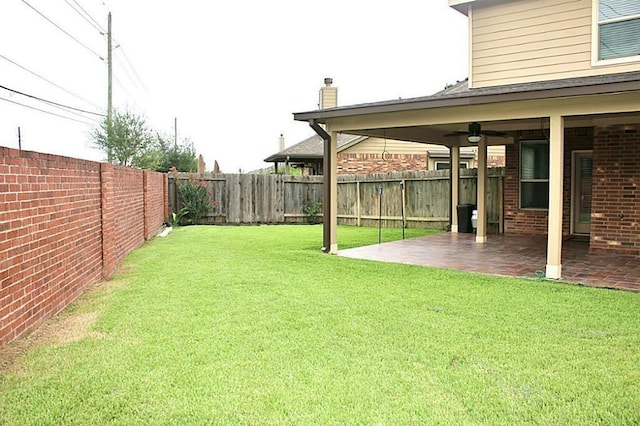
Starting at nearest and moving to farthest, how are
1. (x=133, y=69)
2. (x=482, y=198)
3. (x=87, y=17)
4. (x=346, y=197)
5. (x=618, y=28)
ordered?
(x=618, y=28), (x=482, y=198), (x=346, y=197), (x=87, y=17), (x=133, y=69)

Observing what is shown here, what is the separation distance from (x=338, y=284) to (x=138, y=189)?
5895mm

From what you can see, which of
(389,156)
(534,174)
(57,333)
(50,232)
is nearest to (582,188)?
(534,174)

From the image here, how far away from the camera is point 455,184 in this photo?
14.8 metres

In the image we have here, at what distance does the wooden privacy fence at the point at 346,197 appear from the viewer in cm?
1577

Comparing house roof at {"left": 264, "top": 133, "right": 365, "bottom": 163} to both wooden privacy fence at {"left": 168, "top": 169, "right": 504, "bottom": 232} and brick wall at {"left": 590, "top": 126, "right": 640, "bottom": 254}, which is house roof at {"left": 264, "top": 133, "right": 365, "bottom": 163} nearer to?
wooden privacy fence at {"left": 168, "top": 169, "right": 504, "bottom": 232}

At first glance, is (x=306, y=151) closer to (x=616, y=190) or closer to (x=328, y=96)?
(x=328, y=96)

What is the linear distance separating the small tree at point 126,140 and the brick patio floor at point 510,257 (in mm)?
13355

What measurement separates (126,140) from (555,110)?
17901 mm

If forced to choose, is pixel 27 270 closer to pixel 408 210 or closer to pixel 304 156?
pixel 408 210

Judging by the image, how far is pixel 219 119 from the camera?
3728 centimetres

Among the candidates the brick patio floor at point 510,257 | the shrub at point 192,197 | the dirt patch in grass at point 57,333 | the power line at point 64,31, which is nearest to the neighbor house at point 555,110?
the brick patio floor at point 510,257

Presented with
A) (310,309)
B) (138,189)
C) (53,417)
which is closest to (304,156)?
(138,189)

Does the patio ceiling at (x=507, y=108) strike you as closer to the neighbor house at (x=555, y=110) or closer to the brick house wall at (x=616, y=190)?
the neighbor house at (x=555, y=110)

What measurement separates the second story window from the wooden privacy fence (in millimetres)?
5926
